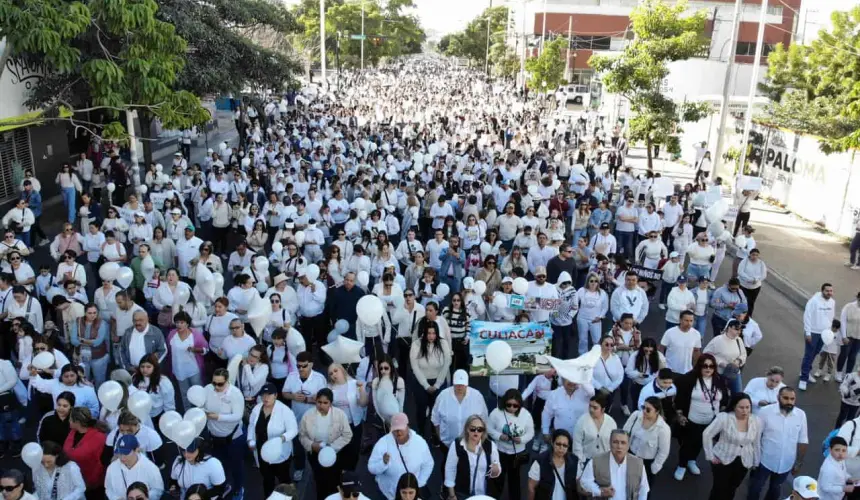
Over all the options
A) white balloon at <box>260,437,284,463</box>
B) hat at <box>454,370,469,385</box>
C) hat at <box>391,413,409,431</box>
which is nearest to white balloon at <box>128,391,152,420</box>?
white balloon at <box>260,437,284,463</box>

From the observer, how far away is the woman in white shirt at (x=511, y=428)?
210 inches

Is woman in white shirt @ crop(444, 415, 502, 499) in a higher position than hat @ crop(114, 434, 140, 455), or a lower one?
lower

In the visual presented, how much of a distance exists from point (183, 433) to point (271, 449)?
682 millimetres

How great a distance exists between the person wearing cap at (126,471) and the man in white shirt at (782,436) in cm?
439

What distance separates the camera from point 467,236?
10.2m

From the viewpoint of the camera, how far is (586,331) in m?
8.09

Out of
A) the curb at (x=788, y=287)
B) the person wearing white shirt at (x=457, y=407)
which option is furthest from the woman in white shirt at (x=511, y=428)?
the curb at (x=788, y=287)

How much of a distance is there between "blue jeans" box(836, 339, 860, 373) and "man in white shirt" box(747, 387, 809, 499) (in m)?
3.09

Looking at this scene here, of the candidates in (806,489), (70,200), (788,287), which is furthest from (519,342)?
(70,200)

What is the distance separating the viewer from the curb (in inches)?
471

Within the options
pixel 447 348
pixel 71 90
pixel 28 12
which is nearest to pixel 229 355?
pixel 447 348

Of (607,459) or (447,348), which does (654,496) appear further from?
(447,348)

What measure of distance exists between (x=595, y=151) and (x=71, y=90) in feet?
42.3

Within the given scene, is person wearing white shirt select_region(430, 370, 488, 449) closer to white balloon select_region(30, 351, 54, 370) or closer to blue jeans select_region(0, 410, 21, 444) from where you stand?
white balloon select_region(30, 351, 54, 370)
